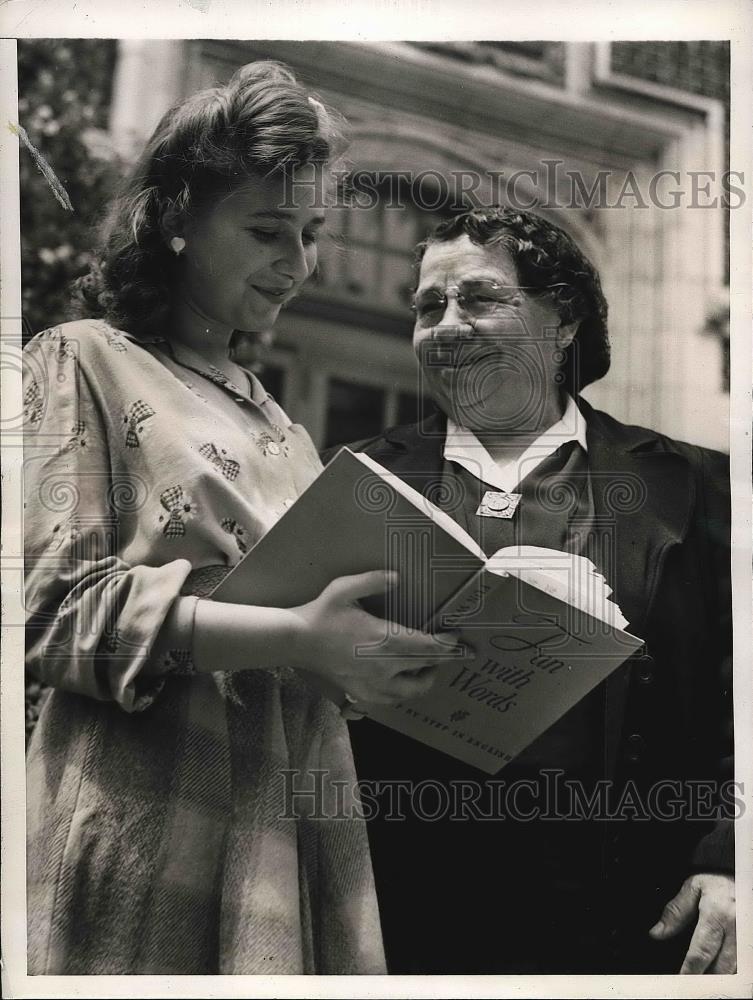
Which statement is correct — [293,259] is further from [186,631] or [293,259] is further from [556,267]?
[186,631]

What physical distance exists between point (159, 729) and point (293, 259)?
975mm

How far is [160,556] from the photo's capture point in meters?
2.21

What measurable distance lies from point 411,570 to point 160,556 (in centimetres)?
47

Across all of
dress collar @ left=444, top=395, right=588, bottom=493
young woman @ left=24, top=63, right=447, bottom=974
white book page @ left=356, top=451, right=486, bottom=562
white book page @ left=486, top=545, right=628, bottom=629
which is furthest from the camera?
dress collar @ left=444, top=395, right=588, bottom=493

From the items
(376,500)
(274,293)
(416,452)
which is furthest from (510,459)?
(274,293)

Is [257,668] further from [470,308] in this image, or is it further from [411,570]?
[470,308]

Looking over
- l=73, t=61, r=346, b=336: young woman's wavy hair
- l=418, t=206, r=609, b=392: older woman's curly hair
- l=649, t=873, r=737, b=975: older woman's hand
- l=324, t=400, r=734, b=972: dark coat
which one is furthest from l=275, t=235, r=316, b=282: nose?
l=649, t=873, r=737, b=975: older woman's hand

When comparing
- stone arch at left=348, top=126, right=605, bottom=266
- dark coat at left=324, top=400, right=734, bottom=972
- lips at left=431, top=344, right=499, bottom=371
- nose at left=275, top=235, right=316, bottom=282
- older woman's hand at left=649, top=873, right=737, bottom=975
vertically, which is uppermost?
stone arch at left=348, top=126, right=605, bottom=266

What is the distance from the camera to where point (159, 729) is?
2.22 m

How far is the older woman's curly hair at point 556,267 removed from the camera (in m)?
2.47

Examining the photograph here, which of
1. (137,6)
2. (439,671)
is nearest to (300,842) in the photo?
(439,671)

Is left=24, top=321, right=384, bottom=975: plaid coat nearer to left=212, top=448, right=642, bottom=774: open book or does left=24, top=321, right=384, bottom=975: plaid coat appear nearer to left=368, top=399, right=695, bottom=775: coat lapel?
left=212, top=448, right=642, bottom=774: open book

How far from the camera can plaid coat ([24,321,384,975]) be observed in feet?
7.18

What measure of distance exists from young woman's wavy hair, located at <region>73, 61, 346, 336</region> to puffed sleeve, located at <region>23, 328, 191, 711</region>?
0.16 m
